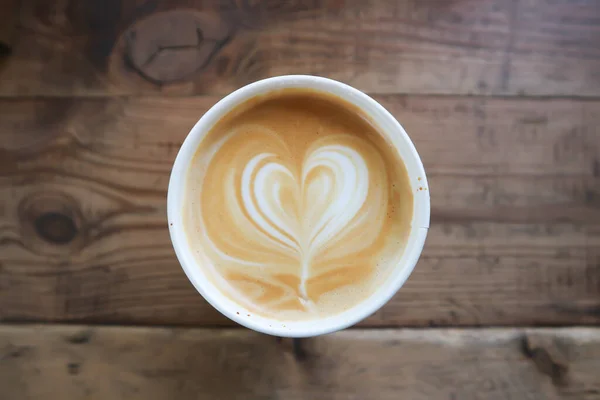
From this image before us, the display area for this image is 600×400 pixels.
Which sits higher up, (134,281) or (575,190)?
(575,190)

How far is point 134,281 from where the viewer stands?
79 cm

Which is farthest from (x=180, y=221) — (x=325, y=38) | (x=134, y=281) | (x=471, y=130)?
(x=471, y=130)

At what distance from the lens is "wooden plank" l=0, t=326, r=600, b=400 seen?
2.57ft

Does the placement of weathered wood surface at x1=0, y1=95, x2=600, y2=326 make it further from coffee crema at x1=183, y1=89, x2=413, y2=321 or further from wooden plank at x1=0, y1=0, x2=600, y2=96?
coffee crema at x1=183, y1=89, x2=413, y2=321

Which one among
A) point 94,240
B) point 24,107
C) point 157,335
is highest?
point 24,107

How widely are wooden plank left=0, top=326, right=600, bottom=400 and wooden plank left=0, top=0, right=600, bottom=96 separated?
45 centimetres

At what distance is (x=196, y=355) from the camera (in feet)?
2.58

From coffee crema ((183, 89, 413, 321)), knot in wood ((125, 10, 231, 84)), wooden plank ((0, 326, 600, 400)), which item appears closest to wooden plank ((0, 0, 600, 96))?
knot in wood ((125, 10, 231, 84))

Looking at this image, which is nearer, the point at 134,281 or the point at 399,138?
the point at 399,138

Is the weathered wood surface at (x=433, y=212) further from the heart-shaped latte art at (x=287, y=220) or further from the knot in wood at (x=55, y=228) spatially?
the heart-shaped latte art at (x=287, y=220)

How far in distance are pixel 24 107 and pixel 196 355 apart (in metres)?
0.56

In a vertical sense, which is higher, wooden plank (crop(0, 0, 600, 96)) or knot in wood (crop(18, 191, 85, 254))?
wooden plank (crop(0, 0, 600, 96))

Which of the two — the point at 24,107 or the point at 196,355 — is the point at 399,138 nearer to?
the point at 196,355

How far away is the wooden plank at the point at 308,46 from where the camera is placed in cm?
79
